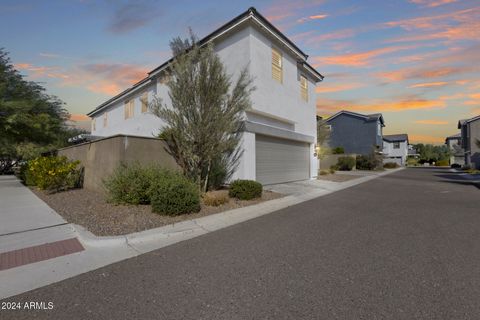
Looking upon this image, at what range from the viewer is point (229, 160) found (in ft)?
41.8

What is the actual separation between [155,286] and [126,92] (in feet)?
76.3

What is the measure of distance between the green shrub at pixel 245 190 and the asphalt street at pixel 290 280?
12.0 feet

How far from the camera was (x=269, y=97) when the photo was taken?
45.6 feet

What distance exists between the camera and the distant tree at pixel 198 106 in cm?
948

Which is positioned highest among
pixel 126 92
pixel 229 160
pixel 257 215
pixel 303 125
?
pixel 126 92

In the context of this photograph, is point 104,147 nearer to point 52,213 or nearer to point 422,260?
point 52,213

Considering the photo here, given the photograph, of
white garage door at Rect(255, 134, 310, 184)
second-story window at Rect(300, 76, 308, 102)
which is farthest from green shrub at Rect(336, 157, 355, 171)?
second-story window at Rect(300, 76, 308, 102)

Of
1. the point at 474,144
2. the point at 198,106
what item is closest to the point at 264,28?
the point at 198,106

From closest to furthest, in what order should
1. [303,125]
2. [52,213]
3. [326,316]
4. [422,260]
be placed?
[326,316], [422,260], [52,213], [303,125]

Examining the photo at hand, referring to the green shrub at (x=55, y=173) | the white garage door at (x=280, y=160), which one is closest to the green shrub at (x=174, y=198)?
the white garage door at (x=280, y=160)

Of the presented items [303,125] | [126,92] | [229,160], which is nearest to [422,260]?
[229,160]

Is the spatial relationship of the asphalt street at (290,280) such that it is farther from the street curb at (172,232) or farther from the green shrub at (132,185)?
the green shrub at (132,185)

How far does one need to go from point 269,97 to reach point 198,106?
220 inches

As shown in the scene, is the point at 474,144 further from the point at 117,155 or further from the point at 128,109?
the point at 117,155
